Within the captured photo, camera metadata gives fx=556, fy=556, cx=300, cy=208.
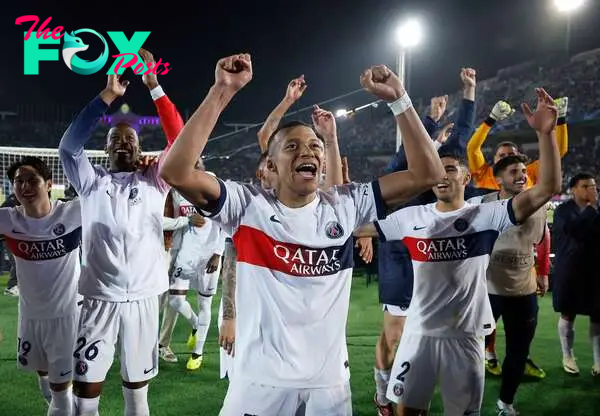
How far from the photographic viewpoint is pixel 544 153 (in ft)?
9.96

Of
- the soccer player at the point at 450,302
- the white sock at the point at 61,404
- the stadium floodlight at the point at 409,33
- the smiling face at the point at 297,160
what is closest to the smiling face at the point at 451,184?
the soccer player at the point at 450,302

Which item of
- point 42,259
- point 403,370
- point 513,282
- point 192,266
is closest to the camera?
point 403,370

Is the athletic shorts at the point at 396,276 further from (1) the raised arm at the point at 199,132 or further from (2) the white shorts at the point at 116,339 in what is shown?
(1) the raised arm at the point at 199,132

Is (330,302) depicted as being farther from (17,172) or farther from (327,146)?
(17,172)

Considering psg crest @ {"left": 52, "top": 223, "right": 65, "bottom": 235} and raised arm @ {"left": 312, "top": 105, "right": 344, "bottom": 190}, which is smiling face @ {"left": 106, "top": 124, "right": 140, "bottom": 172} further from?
raised arm @ {"left": 312, "top": 105, "right": 344, "bottom": 190}

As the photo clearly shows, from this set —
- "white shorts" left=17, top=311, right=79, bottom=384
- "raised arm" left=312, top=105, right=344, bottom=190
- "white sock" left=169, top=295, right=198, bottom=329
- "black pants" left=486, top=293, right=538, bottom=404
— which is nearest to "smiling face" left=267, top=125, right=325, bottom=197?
"raised arm" left=312, top=105, right=344, bottom=190

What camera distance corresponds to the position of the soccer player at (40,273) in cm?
406

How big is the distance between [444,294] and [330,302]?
1319mm

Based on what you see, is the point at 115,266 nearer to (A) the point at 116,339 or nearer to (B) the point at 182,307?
(A) the point at 116,339

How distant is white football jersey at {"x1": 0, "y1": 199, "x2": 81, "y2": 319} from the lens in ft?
13.4

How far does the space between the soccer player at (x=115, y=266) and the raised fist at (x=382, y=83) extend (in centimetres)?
169

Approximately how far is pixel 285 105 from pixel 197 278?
3437mm

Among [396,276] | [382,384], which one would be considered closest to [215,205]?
[396,276]

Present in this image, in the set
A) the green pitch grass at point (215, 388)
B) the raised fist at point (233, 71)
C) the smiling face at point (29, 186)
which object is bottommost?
the green pitch grass at point (215, 388)
